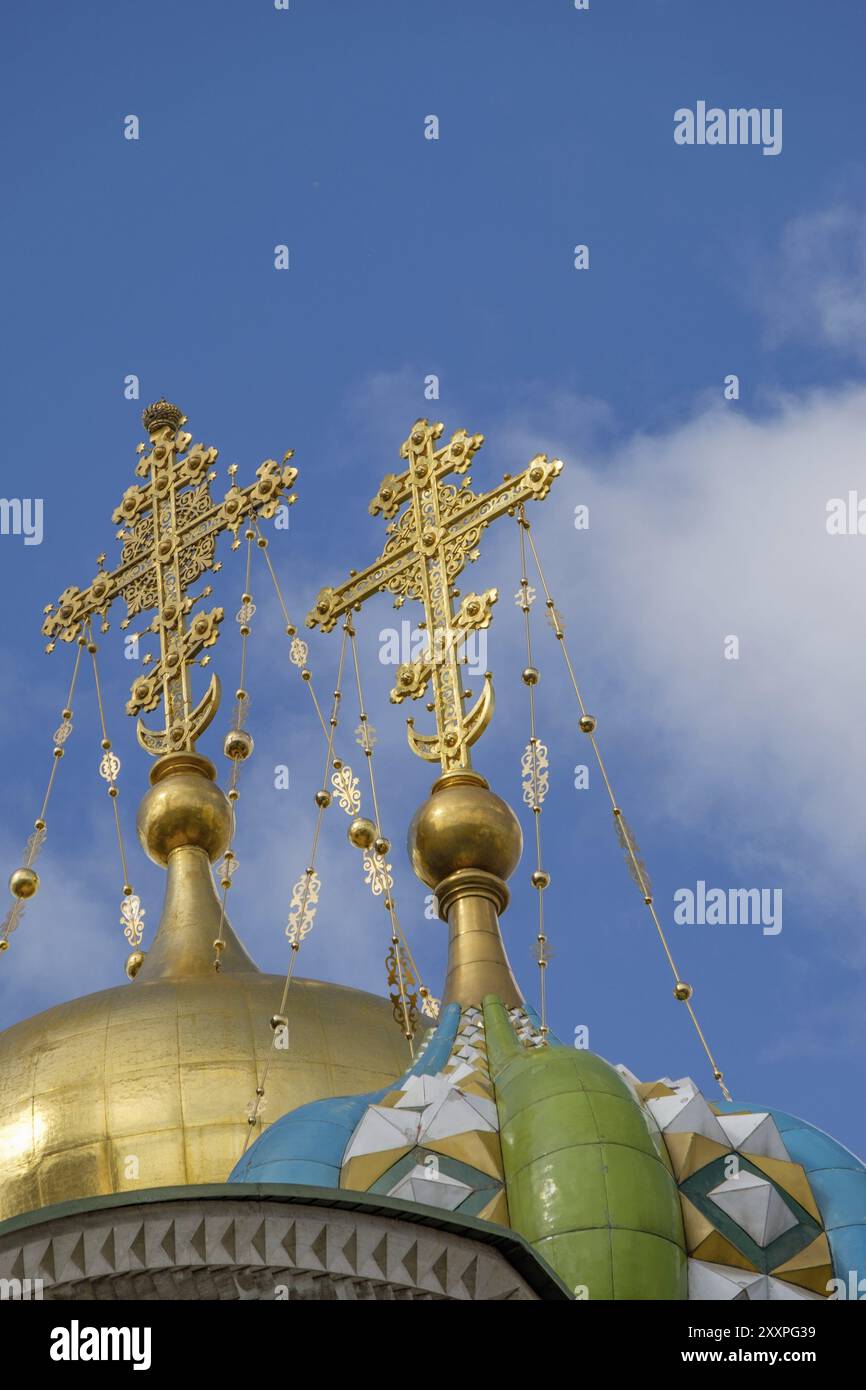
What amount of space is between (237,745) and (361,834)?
1.59 meters

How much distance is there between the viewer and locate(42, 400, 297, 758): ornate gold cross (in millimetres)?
19219

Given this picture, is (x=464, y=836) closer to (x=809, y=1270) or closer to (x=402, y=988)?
(x=402, y=988)

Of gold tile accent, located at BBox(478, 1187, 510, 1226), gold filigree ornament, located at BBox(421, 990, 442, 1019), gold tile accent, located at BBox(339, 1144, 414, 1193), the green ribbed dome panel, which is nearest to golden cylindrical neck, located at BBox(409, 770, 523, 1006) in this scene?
gold filigree ornament, located at BBox(421, 990, 442, 1019)

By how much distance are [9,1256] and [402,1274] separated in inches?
57.2

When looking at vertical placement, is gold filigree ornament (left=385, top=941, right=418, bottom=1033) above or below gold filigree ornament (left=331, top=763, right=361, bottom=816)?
below

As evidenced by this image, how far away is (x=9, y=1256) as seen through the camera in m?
9.94

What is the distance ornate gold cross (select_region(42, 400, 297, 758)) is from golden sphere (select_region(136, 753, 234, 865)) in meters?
0.14

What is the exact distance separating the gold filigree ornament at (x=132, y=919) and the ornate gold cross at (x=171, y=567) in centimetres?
109

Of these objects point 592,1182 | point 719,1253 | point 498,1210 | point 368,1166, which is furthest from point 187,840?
point 719,1253

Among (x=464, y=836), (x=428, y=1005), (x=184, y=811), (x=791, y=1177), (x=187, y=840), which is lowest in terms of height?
(x=791, y=1177)

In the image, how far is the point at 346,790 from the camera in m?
17.7

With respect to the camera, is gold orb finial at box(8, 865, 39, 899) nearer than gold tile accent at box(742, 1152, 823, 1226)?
No

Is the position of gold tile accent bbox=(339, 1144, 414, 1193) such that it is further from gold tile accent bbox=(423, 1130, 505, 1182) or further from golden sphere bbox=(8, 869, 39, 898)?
golden sphere bbox=(8, 869, 39, 898)

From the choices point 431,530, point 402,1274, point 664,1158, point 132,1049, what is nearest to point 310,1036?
point 132,1049
